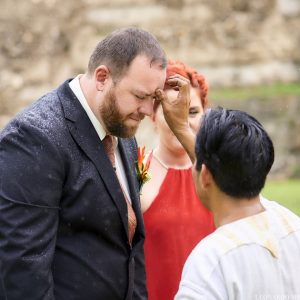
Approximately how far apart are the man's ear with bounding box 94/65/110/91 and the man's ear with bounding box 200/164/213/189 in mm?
992

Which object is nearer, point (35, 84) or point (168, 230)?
point (168, 230)

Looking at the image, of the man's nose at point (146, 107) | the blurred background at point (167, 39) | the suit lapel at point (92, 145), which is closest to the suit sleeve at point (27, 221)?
the suit lapel at point (92, 145)

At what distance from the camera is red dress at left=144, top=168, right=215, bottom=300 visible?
5.05 m

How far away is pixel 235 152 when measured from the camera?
3434 mm

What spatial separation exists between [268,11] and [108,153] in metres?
13.5

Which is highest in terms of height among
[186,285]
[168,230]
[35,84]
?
[186,285]

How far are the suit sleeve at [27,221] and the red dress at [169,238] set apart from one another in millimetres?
991

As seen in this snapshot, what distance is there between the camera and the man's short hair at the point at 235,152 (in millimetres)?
3439

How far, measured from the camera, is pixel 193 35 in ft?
57.4

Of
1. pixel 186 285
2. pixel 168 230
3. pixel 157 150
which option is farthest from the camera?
pixel 157 150

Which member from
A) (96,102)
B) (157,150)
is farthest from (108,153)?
(157,150)

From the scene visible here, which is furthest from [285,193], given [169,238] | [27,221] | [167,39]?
[27,221]

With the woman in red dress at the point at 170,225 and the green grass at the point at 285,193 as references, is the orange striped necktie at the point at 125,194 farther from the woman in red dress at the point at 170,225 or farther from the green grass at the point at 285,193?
the green grass at the point at 285,193

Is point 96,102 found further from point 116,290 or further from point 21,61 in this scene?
point 21,61
